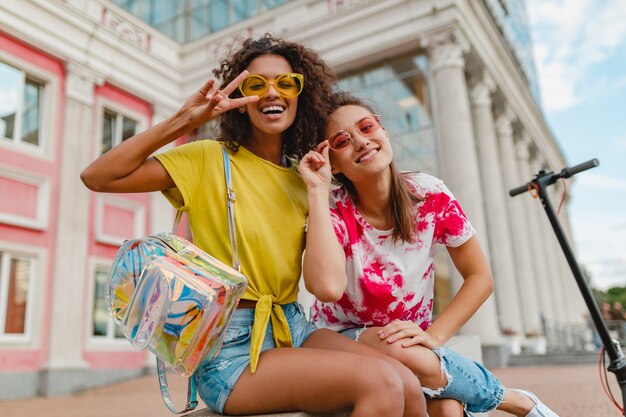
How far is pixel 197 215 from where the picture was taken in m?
1.84

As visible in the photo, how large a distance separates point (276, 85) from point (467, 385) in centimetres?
133

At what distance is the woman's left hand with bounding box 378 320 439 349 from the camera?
180 centimetres

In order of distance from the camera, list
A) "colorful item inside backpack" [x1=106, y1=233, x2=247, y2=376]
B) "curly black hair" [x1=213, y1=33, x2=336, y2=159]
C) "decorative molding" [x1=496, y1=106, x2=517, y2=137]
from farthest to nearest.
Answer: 1. "decorative molding" [x1=496, y1=106, x2=517, y2=137]
2. "curly black hair" [x1=213, y1=33, x2=336, y2=159]
3. "colorful item inside backpack" [x1=106, y1=233, x2=247, y2=376]

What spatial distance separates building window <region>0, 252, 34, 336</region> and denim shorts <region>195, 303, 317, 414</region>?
10924 millimetres

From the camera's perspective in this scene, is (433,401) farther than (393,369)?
Yes

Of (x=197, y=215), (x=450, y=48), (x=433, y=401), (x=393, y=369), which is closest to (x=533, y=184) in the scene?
(x=433, y=401)

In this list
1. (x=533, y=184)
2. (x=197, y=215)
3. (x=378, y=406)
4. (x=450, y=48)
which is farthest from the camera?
(x=450, y=48)

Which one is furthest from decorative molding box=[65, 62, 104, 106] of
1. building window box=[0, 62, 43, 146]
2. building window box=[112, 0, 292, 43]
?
building window box=[112, 0, 292, 43]

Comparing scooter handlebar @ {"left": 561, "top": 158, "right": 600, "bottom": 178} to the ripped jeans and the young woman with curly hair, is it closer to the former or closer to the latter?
the ripped jeans

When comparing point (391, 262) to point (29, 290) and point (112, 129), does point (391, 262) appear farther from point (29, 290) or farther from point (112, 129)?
point (112, 129)

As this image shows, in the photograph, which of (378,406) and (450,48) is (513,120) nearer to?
(450,48)

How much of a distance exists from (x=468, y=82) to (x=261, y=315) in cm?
1576

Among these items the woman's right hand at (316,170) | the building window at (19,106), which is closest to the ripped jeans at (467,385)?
the woman's right hand at (316,170)

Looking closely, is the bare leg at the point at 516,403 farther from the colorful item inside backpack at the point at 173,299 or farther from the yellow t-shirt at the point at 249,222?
the colorful item inside backpack at the point at 173,299
